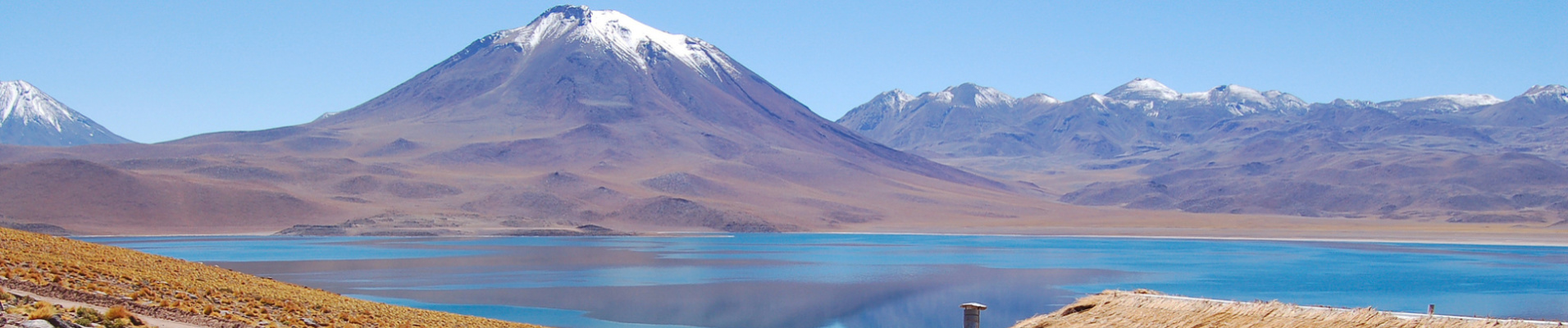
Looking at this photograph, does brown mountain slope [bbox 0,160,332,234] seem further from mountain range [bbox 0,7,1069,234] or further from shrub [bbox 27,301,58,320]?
shrub [bbox 27,301,58,320]

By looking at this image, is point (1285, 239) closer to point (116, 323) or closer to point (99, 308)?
point (99, 308)

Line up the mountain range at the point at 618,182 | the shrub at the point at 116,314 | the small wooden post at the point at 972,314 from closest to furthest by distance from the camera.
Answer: the shrub at the point at 116,314 < the small wooden post at the point at 972,314 < the mountain range at the point at 618,182

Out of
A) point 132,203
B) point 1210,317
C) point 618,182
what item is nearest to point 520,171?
point 618,182

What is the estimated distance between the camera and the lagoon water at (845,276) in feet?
117

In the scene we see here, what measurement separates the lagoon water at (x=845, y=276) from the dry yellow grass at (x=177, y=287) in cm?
1454

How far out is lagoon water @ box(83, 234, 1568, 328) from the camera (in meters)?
35.6

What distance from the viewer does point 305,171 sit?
126m

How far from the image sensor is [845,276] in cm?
5081

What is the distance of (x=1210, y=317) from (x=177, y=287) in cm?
1214

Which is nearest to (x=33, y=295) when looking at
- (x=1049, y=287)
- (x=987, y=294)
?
(x=987, y=294)

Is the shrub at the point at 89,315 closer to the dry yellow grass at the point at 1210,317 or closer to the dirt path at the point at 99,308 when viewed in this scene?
the dirt path at the point at 99,308

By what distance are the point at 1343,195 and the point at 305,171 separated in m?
119

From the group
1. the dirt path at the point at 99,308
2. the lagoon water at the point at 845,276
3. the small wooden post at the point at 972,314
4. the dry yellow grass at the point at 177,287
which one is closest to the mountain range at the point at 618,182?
the lagoon water at the point at 845,276

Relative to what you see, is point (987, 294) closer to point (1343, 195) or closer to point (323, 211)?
point (323, 211)
